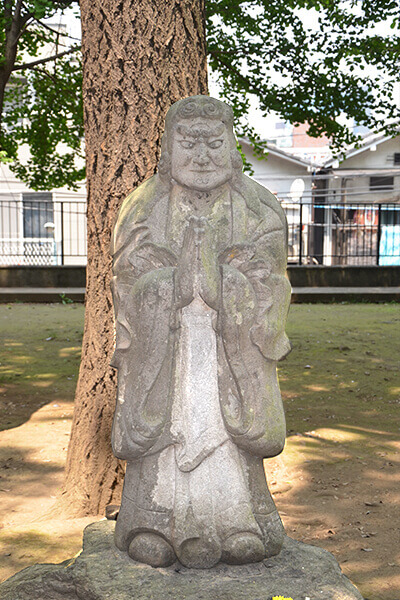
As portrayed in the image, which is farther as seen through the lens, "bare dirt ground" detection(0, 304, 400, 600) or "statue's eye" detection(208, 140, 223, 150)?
"bare dirt ground" detection(0, 304, 400, 600)

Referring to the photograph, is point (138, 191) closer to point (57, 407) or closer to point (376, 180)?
point (57, 407)

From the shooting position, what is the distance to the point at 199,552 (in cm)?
294

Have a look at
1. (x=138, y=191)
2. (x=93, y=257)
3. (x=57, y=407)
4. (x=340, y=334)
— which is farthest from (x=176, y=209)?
(x=340, y=334)

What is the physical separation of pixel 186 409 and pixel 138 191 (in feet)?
3.48

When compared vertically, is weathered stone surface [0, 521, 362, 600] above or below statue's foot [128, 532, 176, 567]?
below

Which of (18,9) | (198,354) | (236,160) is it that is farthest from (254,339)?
(18,9)

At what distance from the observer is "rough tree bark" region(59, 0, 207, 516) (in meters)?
4.48

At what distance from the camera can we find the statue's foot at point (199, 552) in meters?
2.94

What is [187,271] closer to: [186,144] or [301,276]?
[186,144]

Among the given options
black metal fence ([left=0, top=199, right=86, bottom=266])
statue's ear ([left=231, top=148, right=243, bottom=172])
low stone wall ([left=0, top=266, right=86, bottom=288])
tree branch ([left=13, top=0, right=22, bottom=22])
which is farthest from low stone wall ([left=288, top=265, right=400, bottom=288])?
statue's ear ([left=231, top=148, right=243, bottom=172])

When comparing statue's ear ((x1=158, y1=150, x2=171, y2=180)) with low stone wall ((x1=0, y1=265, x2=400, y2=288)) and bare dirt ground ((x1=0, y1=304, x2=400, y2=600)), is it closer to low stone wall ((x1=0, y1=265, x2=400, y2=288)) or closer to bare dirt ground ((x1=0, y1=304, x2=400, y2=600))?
bare dirt ground ((x1=0, y1=304, x2=400, y2=600))

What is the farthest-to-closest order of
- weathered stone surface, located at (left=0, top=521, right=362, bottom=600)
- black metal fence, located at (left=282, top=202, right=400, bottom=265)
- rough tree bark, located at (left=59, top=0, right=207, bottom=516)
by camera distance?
black metal fence, located at (left=282, top=202, right=400, bottom=265), rough tree bark, located at (left=59, top=0, right=207, bottom=516), weathered stone surface, located at (left=0, top=521, right=362, bottom=600)

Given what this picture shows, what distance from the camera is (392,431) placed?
21.1 ft

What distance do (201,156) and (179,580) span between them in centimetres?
188
